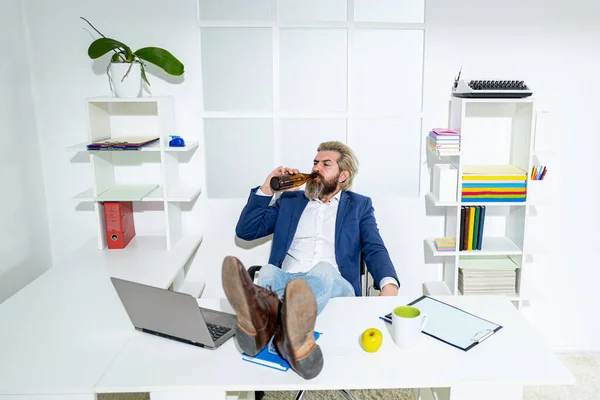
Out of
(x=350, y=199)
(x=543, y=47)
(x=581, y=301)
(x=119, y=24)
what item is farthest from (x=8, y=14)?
(x=581, y=301)

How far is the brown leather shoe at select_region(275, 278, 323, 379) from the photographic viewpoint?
1734 millimetres

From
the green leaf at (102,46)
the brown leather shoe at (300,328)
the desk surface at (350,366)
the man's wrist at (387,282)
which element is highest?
the green leaf at (102,46)

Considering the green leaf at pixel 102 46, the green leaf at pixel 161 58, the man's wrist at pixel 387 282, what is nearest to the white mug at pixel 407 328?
the man's wrist at pixel 387 282

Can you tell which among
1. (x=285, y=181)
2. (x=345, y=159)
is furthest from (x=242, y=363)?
(x=345, y=159)

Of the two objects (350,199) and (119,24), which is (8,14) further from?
(350,199)

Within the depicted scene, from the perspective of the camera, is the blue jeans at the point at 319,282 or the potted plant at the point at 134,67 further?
the potted plant at the point at 134,67

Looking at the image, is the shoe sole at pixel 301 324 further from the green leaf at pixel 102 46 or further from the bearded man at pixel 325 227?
the green leaf at pixel 102 46

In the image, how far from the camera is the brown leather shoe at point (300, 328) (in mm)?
1734

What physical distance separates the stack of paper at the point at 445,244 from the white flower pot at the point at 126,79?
77.8 inches

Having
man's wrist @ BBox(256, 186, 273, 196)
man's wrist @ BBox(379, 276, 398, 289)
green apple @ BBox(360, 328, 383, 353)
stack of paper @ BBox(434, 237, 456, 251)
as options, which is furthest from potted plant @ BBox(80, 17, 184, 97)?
green apple @ BBox(360, 328, 383, 353)

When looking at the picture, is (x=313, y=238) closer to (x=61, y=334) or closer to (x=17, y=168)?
(x=61, y=334)

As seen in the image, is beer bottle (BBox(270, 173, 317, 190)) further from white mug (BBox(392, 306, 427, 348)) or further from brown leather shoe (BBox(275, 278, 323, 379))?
brown leather shoe (BBox(275, 278, 323, 379))

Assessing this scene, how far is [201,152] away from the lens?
3557 millimetres

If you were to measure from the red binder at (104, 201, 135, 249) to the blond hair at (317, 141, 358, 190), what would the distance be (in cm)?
123
